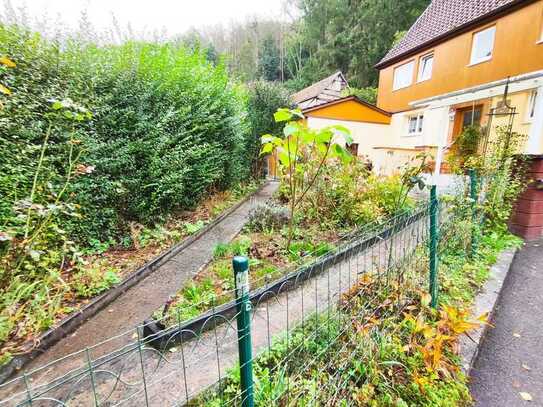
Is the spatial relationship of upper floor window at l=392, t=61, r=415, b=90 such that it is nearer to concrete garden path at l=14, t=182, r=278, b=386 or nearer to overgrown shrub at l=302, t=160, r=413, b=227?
overgrown shrub at l=302, t=160, r=413, b=227

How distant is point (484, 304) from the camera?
10.8 feet

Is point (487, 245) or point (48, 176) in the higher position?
point (48, 176)

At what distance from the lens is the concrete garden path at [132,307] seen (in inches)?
96.0

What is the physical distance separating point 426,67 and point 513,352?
44.3ft

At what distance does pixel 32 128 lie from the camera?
3004 mm

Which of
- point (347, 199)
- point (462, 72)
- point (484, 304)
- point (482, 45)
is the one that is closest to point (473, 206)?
point (484, 304)

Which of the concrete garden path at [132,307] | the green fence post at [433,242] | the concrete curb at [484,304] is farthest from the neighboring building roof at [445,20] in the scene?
the concrete garden path at [132,307]

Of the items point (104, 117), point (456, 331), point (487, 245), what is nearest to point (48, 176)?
point (104, 117)

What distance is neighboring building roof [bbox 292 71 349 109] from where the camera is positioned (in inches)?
679

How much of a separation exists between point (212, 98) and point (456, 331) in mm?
5748

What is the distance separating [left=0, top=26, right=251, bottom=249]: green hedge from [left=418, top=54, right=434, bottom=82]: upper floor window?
11.1m

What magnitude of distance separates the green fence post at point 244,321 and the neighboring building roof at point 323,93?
1644cm

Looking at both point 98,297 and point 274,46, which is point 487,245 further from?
point 274,46

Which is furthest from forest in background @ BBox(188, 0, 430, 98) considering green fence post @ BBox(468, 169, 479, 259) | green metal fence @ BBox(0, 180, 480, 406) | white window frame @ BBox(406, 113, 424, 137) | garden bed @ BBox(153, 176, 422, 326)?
green metal fence @ BBox(0, 180, 480, 406)
